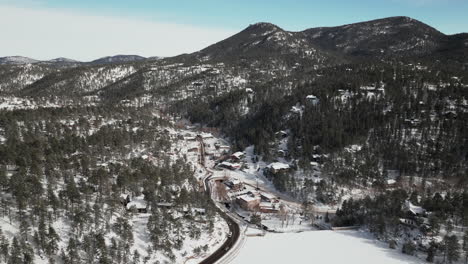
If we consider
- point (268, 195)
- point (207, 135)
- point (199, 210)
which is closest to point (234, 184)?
point (268, 195)

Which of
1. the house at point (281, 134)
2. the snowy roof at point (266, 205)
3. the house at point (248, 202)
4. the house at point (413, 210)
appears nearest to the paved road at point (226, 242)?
the house at point (248, 202)

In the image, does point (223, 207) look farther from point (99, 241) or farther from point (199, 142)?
point (199, 142)

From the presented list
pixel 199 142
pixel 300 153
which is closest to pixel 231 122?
pixel 199 142

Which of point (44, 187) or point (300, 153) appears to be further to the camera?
point (300, 153)

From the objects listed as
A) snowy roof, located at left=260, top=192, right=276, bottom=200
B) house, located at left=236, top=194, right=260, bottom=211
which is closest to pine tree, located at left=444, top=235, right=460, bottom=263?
snowy roof, located at left=260, top=192, right=276, bottom=200

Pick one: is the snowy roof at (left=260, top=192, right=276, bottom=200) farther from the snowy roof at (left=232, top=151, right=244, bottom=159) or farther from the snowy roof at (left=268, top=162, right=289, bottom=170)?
the snowy roof at (left=232, top=151, right=244, bottom=159)

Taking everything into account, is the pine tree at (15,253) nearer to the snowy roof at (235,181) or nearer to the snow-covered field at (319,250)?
the snow-covered field at (319,250)
